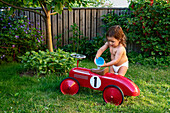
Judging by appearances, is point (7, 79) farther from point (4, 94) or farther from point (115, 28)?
point (115, 28)

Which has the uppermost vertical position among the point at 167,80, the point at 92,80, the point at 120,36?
the point at 120,36

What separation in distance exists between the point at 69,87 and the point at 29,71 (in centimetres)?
163

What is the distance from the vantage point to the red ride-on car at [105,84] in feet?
9.18

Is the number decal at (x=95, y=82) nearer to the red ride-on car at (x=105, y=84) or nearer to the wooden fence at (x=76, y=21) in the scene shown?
the red ride-on car at (x=105, y=84)

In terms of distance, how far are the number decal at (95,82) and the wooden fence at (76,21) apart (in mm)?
3855

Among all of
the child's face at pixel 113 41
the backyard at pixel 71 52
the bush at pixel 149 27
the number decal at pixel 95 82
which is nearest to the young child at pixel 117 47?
the child's face at pixel 113 41

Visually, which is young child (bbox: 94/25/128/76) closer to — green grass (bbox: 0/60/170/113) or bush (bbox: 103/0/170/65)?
green grass (bbox: 0/60/170/113)

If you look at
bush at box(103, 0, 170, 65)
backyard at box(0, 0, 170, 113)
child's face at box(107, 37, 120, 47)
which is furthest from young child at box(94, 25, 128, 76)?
bush at box(103, 0, 170, 65)

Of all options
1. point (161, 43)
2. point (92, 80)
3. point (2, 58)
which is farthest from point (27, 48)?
point (161, 43)

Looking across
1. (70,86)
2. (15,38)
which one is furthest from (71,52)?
(70,86)

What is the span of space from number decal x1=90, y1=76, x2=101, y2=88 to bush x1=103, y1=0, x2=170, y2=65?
320 centimetres

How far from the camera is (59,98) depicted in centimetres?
303

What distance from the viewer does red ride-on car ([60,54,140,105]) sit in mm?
2799

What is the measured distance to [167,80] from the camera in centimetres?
421
